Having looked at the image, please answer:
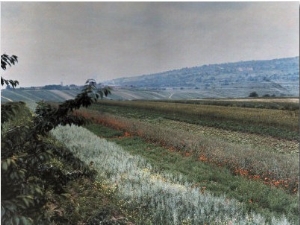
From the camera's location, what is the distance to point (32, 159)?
9.36 feet

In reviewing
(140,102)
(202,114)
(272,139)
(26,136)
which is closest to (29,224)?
(26,136)

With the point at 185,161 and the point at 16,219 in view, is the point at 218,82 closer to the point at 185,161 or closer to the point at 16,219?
the point at 185,161

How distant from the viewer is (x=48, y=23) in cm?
399

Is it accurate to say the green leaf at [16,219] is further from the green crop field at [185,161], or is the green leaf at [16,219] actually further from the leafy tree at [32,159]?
the green crop field at [185,161]

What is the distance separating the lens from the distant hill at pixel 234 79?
427cm

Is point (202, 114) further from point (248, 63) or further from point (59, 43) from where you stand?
point (59, 43)

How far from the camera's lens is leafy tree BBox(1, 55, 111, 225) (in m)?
2.81

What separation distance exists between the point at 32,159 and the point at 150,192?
56.2 inches

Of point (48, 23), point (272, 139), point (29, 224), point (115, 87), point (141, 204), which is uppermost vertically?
point (48, 23)

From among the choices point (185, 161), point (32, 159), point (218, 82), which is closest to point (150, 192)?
point (185, 161)

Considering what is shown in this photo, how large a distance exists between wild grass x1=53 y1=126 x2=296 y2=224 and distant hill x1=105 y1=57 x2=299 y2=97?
802mm

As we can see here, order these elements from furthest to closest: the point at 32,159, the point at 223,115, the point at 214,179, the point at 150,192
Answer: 1. the point at 223,115
2. the point at 214,179
3. the point at 150,192
4. the point at 32,159

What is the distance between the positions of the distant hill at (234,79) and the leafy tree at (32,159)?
1.29 meters

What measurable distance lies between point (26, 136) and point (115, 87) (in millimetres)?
1383
